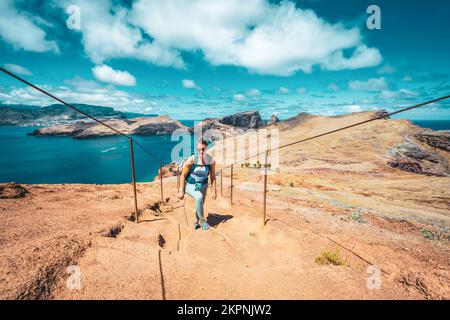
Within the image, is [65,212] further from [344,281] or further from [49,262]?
[344,281]

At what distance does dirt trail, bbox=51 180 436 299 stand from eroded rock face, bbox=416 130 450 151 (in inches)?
1805

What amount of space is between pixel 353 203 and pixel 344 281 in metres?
14.0

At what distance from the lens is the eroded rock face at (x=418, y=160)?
33.2 m

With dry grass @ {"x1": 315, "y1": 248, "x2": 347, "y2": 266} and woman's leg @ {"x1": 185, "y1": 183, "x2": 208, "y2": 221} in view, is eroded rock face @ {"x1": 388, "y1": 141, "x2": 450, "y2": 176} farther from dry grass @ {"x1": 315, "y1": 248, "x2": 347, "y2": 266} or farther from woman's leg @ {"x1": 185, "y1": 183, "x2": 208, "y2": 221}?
woman's leg @ {"x1": 185, "y1": 183, "x2": 208, "y2": 221}

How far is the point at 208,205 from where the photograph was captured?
12086 millimetres

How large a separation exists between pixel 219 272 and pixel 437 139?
4994 cm

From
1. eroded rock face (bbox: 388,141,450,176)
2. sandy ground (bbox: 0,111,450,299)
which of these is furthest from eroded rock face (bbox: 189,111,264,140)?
sandy ground (bbox: 0,111,450,299)

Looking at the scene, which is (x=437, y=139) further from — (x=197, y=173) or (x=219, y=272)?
(x=219, y=272)

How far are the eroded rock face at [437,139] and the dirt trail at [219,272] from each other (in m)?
45.8

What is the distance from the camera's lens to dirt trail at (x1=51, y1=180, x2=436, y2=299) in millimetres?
4055

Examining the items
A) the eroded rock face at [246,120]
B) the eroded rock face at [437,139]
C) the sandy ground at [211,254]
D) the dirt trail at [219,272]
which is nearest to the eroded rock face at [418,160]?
the eroded rock face at [437,139]
